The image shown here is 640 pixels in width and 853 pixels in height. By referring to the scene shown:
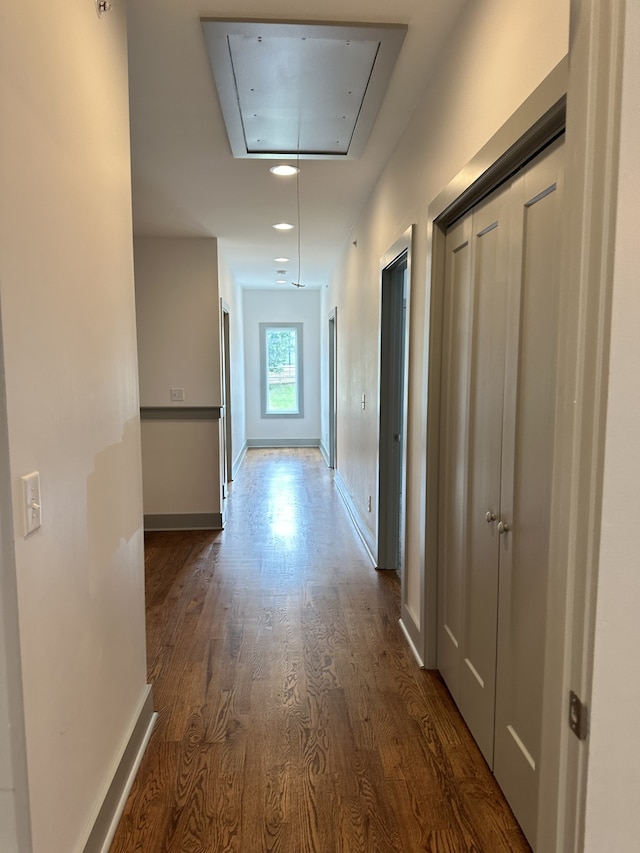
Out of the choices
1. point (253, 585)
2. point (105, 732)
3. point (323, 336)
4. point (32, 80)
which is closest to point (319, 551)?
point (253, 585)

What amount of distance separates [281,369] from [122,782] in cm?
770

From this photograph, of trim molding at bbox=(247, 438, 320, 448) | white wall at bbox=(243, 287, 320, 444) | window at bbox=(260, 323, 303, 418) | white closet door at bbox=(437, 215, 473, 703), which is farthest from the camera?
trim molding at bbox=(247, 438, 320, 448)

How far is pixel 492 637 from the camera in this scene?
187 centimetres

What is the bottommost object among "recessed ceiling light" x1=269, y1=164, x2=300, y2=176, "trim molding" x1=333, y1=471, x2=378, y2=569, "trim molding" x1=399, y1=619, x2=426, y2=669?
"trim molding" x1=399, y1=619, x2=426, y2=669

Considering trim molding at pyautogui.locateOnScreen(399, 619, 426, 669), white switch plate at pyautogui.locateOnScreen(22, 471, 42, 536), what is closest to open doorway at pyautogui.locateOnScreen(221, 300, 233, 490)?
trim molding at pyautogui.locateOnScreen(399, 619, 426, 669)

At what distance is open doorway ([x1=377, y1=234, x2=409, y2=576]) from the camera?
3.49 metres

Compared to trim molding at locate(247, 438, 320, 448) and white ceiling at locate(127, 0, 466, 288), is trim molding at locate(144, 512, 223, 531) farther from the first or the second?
trim molding at locate(247, 438, 320, 448)

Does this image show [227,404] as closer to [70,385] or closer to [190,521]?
[190,521]

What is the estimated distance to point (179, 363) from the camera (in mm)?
4848

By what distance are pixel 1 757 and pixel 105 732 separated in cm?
61

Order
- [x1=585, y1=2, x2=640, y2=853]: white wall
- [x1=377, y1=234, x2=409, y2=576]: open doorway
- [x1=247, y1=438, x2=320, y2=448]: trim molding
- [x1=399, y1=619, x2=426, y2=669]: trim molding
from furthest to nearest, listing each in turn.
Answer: [x1=247, y1=438, x2=320, y2=448]: trim molding < [x1=377, y1=234, x2=409, y2=576]: open doorway < [x1=399, y1=619, x2=426, y2=669]: trim molding < [x1=585, y1=2, x2=640, y2=853]: white wall

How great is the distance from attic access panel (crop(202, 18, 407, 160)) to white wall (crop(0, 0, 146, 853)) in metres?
0.43

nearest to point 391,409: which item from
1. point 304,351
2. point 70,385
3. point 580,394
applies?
point 70,385

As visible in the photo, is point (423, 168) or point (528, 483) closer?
point (528, 483)
